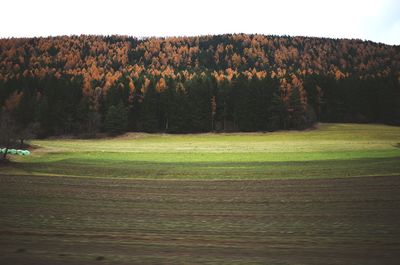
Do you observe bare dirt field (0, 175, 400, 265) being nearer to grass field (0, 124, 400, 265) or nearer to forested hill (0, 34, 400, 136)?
grass field (0, 124, 400, 265)

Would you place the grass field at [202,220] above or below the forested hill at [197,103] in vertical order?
below

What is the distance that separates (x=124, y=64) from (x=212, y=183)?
6638 inches

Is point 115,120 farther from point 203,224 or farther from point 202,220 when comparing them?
point 203,224

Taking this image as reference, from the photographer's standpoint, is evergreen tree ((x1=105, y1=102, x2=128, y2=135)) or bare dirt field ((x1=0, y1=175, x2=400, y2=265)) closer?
bare dirt field ((x1=0, y1=175, x2=400, y2=265))

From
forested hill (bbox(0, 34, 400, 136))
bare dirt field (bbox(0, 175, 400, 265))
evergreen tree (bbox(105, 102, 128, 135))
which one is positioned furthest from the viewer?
forested hill (bbox(0, 34, 400, 136))

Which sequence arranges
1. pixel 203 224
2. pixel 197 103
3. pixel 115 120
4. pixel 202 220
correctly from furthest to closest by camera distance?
pixel 197 103 → pixel 115 120 → pixel 202 220 → pixel 203 224

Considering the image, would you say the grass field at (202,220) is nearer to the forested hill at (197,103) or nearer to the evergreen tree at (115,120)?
the evergreen tree at (115,120)

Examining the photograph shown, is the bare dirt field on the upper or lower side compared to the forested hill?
lower

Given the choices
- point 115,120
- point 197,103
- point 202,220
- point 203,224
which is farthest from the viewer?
point 197,103

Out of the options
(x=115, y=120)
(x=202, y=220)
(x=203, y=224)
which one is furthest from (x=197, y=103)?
(x=203, y=224)

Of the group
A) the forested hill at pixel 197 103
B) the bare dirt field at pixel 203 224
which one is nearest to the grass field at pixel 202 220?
the bare dirt field at pixel 203 224

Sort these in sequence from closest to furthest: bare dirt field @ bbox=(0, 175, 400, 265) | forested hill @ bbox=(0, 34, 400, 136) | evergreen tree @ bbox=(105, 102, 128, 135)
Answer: bare dirt field @ bbox=(0, 175, 400, 265), evergreen tree @ bbox=(105, 102, 128, 135), forested hill @ bbox=(0, 34, 400, 136)

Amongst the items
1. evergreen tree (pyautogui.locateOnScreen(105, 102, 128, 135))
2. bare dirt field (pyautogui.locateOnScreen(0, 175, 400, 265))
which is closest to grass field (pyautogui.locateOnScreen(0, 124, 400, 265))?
bare dirt field (pyautogui.locateOnScreen(0, 175, 400, 265))

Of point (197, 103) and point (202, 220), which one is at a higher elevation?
point (197, 103)
